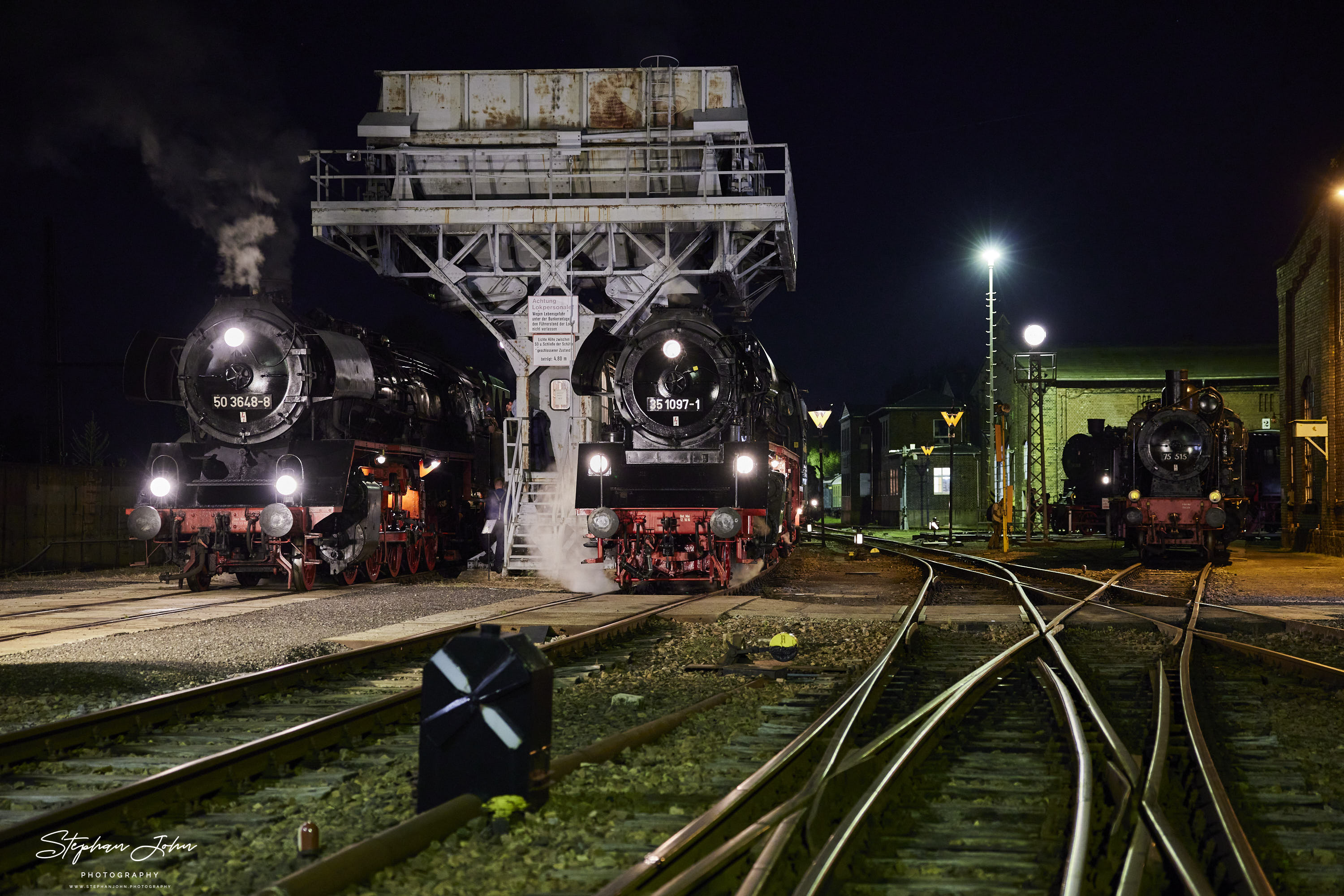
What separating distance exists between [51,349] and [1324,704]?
92.6ft

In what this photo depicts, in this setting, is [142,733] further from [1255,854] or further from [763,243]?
[763,243]

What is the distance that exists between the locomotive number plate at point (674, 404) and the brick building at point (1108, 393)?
33482mm

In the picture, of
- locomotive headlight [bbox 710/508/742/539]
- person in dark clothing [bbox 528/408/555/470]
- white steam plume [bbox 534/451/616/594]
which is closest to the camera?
locomotive headlight [bbox 710/508/742/539]

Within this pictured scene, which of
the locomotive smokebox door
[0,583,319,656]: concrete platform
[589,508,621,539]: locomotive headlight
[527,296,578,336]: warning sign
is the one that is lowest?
[0,583,319,656]: concrete platform

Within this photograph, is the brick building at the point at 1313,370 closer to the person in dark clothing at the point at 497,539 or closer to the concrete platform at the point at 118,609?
the person in dark clothing at the point at 497,539

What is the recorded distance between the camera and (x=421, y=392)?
61.5ft

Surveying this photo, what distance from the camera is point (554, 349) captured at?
19.3 meters

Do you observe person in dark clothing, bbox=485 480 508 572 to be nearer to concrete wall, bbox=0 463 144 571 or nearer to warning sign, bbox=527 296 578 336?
warning sign, bbox=527 296 578 336

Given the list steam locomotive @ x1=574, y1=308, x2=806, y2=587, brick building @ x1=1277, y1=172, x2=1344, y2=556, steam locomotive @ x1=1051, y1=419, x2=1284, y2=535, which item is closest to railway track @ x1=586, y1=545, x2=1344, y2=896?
steam locomotive @ x1=574, y1=308, x2=806, y2=587

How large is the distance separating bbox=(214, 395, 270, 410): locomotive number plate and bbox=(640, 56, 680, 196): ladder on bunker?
7749 millimetres

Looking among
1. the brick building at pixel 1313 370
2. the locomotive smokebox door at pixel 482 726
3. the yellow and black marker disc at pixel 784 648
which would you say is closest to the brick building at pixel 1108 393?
the brick building at pixel 1313 370

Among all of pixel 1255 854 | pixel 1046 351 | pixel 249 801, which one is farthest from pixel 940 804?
pixel 1046 351

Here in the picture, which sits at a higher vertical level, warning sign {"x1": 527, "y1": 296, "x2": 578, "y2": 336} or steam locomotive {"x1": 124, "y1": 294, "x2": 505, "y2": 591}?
warning sign {"x1": 527, "y1": 296, "x2": 578, "y2": 336}

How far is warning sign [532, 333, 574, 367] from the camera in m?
19.3
